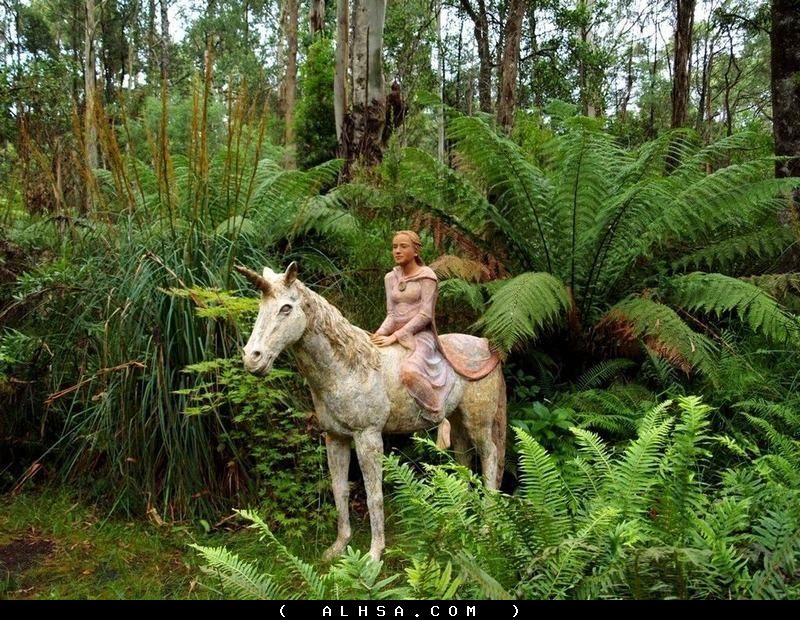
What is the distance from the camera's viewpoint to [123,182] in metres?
3.33

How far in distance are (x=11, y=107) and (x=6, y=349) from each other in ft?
13.0

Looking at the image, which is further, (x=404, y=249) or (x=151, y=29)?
(x=151, y=29)

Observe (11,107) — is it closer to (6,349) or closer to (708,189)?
(6,349)

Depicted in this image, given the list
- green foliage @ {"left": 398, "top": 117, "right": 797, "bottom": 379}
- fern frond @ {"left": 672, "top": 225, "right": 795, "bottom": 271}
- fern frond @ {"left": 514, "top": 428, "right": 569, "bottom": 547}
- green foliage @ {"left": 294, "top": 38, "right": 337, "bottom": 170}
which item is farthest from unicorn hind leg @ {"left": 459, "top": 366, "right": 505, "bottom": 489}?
green foliage @ {"left": 294, "top": 38, "right": 337, "bottom": 170}

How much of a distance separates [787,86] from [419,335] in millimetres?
3484

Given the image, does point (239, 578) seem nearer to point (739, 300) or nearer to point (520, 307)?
point (520, 307)

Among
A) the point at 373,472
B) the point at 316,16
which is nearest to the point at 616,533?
the point at 373,472

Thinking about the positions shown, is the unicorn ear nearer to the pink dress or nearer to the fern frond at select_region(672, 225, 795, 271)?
the pink dress

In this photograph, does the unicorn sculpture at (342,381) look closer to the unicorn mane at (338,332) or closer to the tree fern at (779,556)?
Result: the unicorn mane at (338,332)

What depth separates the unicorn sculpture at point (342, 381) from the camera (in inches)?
98.4

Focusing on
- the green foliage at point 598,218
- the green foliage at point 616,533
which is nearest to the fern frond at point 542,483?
the green foliage at point 616,533

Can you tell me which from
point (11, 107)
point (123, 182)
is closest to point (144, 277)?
point (123, 182)

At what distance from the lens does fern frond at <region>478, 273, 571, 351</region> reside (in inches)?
121

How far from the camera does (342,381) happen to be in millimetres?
2752
